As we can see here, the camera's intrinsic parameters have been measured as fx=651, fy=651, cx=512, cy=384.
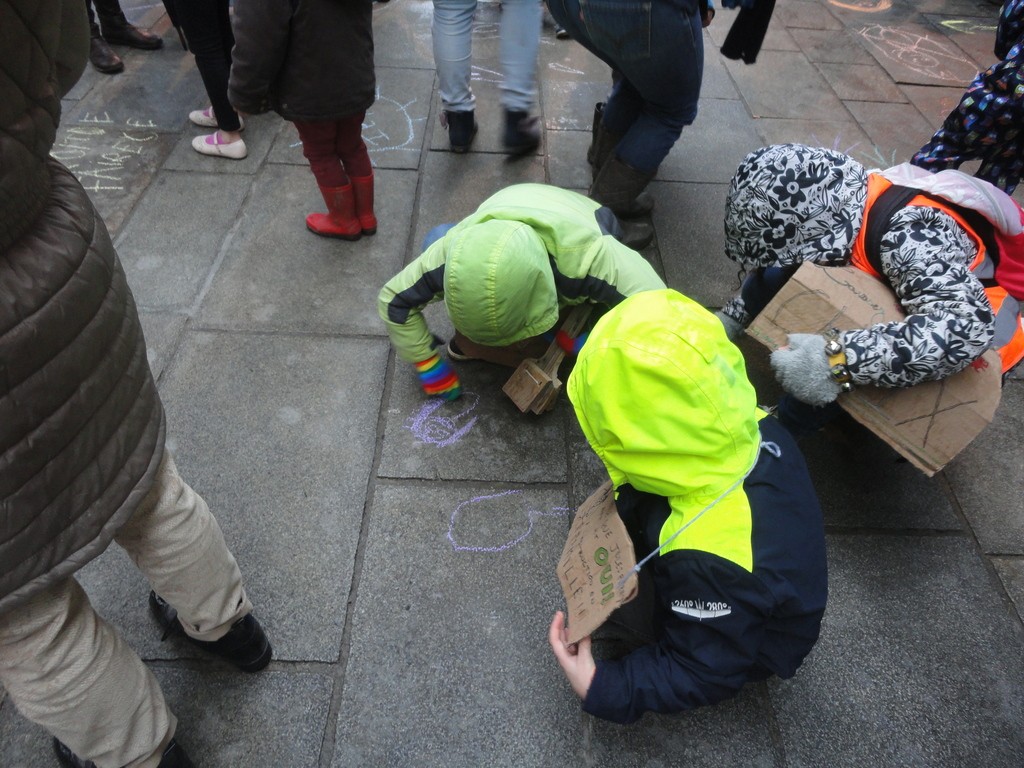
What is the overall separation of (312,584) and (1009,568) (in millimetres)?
2102

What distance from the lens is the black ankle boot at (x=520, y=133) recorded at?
3.24 meters

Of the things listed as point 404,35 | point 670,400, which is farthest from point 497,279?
point 404,35

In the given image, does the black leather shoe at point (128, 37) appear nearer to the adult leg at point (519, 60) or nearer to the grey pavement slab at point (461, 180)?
the grey pavement slab at point (461, 180)

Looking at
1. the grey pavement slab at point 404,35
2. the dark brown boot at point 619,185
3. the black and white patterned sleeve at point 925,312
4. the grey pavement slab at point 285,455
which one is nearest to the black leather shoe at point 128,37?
the grey pavement slab at point 404,35

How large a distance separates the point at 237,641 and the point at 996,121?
2.89m

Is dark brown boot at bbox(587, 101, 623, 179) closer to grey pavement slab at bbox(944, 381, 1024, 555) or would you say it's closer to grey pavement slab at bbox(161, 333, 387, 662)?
grey pavement slab at bbox(161, 333, 387, 662)

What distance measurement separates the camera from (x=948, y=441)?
1.78 m

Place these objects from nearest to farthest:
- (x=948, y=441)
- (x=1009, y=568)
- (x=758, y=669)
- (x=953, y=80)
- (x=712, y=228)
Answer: (x=758, y=669), (x=948, y=441), (x=1009, y=568), (x=712, y=228), (x=953, y=80)

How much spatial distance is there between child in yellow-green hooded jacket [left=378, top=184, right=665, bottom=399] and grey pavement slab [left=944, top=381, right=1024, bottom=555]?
127cm

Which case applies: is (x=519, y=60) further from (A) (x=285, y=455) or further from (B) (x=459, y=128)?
(A) (x=285, y=455)

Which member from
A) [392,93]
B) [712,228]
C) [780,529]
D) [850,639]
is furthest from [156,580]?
[392,93]

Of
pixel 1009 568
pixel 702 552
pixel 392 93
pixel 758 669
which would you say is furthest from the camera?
pixel 392 93

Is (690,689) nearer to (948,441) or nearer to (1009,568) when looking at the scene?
(948,441)

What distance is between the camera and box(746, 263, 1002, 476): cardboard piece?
1765mm
